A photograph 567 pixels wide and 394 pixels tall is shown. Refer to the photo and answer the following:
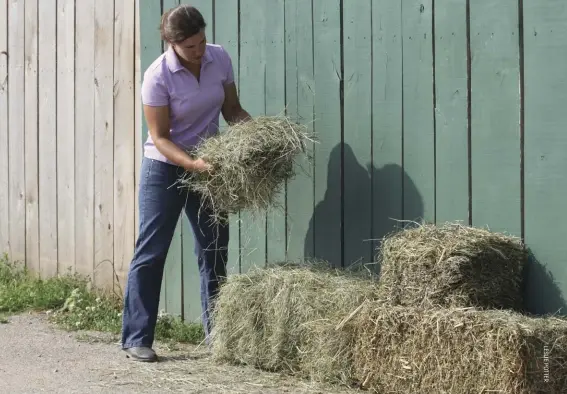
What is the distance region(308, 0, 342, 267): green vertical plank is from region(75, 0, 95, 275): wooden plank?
242 cm

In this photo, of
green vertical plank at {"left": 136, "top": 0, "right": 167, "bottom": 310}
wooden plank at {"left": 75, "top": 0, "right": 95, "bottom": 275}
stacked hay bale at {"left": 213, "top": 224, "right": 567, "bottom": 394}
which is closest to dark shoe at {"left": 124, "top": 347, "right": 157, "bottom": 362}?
stacked hay bale at {"left": 213, "top": 224, "right": 567, "bottom": 394}

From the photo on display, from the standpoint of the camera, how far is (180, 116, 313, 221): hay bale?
578cm

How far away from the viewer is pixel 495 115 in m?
5.48

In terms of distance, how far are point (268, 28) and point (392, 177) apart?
134 cm

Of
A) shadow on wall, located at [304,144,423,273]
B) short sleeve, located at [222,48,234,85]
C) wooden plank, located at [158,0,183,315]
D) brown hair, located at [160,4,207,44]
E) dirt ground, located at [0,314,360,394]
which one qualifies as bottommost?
dirt ground, located at [0,314,360,394]

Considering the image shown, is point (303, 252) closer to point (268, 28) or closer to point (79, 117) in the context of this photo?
point (268, 28)

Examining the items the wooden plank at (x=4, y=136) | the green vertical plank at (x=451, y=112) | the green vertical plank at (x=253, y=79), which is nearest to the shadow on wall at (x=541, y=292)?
the green vertical plank at (x=451, y=112)

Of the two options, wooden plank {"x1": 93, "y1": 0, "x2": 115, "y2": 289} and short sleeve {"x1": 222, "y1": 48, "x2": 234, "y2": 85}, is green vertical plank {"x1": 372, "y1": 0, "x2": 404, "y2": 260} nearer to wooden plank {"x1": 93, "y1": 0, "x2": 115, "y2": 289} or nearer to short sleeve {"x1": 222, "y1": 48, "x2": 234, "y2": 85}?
short sleeve {"x1": 222, "y1": 48, "x2": 234, "y2": 85}

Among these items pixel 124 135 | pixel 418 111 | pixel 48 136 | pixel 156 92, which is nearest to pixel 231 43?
pixel 156 92

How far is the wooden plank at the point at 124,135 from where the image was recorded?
774 centimetres

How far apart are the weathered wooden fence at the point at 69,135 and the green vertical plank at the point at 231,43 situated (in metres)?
1.00

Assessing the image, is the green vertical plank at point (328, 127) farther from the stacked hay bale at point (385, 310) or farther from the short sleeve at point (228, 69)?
the short sleeve at point (228, 69)

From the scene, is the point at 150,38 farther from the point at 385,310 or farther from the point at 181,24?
the point at 385,310

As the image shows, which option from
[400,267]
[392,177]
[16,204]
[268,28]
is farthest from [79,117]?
[400,267]
